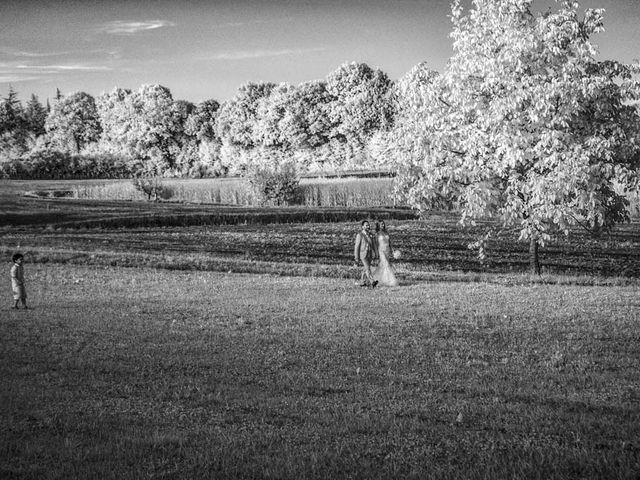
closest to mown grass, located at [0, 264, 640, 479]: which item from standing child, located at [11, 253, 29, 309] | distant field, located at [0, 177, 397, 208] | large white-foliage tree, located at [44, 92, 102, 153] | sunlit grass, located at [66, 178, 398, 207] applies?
standing child, located at [11, 253, 29, 309]

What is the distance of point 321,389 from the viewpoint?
415 inches

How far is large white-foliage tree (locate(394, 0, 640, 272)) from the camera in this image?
904 inches

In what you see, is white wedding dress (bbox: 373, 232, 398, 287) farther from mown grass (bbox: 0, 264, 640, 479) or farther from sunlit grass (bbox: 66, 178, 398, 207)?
sunlit grass (bbox: 66, 178, 398, 207)

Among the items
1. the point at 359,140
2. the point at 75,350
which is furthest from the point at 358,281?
the point at 359,140

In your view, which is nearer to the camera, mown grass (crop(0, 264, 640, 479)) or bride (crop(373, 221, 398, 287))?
mown grass (crop(0, 264, 640, 479))

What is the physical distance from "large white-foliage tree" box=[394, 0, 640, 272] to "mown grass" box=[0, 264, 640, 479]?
5365 mm

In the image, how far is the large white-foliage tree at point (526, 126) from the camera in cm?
2295

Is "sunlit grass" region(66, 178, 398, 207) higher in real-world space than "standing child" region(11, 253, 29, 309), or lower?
higher

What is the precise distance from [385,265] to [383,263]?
11 centimetres

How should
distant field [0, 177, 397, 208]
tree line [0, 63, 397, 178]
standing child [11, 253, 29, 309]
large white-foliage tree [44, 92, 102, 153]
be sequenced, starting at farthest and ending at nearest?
large white-foliage tree [44, 92, 102, 153]
tree line [0, 63, 397, 178]
distant field [0, 177, 397, 208]
standing child [11, 253, 29, 309]

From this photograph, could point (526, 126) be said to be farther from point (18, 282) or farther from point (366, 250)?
point (18, 282)

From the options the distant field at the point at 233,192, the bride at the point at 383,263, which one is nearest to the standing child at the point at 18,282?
the bride at the point at 383,263

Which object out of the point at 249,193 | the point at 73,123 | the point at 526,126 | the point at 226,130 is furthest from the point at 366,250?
the point at 73,123

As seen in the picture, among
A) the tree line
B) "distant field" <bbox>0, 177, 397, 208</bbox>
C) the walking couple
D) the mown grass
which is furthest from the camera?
the tree line
